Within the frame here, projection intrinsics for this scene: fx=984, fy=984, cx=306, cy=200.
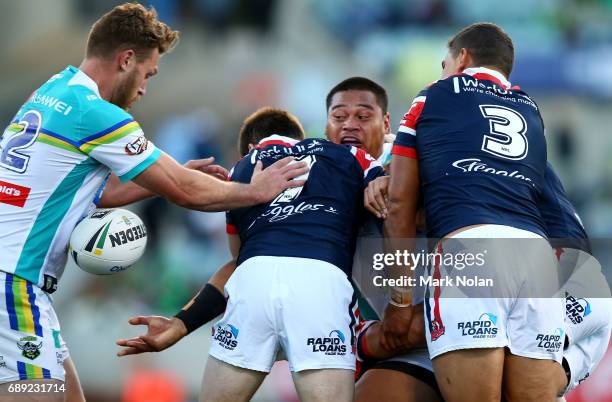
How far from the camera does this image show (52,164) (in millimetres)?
5629

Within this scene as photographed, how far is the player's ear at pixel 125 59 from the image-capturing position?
600 cm

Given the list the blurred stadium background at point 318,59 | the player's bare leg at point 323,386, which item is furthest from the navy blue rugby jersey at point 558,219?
the blurred stadium background at point 318,59

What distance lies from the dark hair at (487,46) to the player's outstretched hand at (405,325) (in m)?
1.55

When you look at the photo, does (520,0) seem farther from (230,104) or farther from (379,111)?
(379,111)

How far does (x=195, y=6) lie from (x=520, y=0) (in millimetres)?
6342

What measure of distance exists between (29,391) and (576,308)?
3284mm

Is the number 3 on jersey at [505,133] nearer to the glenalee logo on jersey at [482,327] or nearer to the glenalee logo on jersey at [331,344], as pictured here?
the glenalee logo on jersey at [482,327]

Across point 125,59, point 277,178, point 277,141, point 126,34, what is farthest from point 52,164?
point 277,141

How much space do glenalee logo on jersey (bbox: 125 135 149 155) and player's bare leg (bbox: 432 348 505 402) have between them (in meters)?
2.12

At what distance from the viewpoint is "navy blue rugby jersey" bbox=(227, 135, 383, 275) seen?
18.9ft

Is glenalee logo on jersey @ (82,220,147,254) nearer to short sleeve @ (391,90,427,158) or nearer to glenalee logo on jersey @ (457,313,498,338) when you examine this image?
short sleeve @ (391,90,427,158)

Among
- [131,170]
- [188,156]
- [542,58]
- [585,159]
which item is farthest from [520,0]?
[131,170]

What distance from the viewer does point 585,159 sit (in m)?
18.0

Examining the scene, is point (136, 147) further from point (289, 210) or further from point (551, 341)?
point (551, 341)
